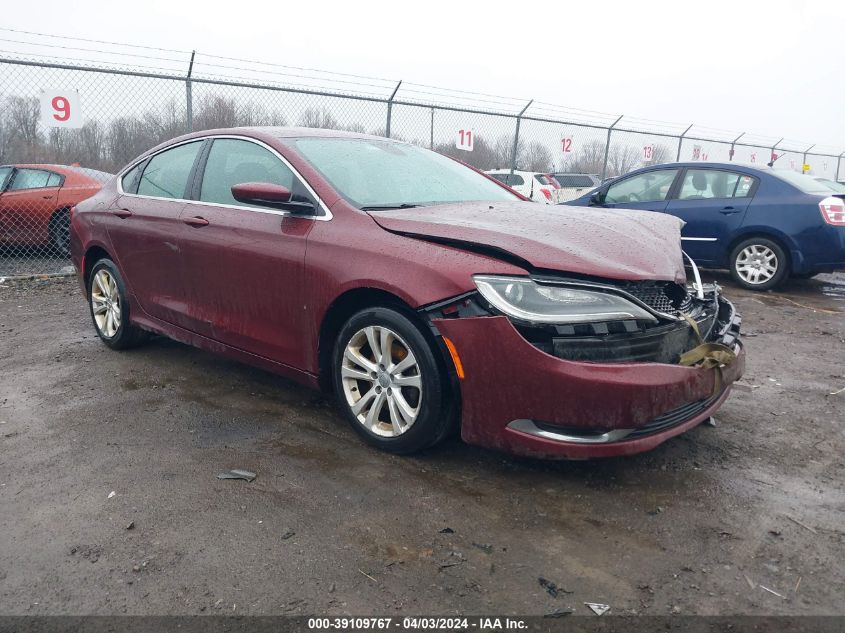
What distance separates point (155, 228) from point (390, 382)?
2.17 metres

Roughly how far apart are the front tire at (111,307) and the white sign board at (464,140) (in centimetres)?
767

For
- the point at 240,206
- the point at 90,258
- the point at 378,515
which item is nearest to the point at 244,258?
the point at 240,206

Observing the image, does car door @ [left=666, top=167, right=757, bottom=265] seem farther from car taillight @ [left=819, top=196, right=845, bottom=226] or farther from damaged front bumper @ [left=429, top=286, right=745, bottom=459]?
damaged front bumper @ [left=429, top=286, right=745, bottom=459]

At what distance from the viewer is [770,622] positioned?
211cm

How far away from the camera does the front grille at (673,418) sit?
279 centimetres

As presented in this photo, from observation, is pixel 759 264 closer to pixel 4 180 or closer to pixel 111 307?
pixel 111 307

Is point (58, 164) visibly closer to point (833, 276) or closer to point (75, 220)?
point (75, 220)

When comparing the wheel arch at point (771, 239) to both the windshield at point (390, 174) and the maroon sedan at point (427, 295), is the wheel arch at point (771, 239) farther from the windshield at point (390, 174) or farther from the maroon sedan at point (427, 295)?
the windshield at point (390, 174)

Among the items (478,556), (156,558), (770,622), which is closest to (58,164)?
(156,558)

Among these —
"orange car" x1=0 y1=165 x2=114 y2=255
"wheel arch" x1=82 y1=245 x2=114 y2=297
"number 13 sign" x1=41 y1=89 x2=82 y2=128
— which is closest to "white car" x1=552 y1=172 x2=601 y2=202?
"orange car" x1=0 y1=165 x2=114 y2=255

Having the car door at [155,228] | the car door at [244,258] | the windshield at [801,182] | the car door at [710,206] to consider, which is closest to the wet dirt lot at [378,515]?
the car door at [244,258]

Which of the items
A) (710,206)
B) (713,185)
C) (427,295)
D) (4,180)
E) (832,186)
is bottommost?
(427,295)

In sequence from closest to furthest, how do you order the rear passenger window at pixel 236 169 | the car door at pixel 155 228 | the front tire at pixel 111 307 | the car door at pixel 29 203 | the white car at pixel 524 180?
the rear passenger window at pixel 236 169 → the car door at pixel 155 228 → the front tire at pixel 111 307 → the car door at pixel 29 203 → the white car at pixel 524 180

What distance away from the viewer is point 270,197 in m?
3.42
